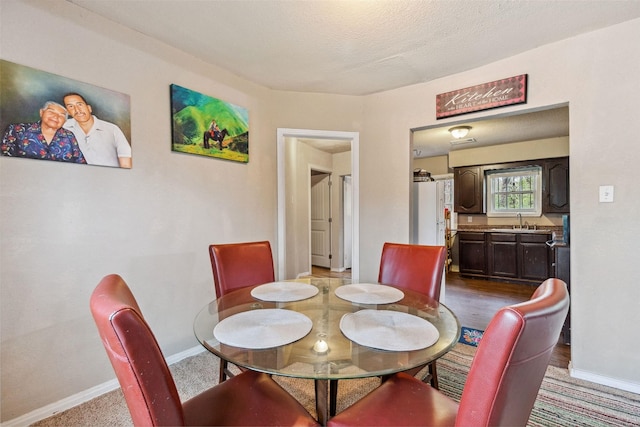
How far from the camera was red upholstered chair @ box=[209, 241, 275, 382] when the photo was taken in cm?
186

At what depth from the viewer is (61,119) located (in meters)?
1.65

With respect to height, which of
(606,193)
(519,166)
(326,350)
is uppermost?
(519,166)

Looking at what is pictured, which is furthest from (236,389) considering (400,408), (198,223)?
(198,223)

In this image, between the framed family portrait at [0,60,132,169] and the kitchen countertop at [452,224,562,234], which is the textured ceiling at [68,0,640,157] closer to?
the framed family portrait at [0,60,132,169]

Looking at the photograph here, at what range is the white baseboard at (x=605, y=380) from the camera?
6.02ft

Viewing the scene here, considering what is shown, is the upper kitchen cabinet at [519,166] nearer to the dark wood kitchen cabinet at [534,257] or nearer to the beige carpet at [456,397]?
the dark wood kitchen cabinet at [534,257]

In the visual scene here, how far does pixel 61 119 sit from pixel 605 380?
149 inches

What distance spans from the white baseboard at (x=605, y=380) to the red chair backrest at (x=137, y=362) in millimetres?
2554

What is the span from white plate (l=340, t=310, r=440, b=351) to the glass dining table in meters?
0.02

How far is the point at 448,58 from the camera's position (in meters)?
2.31


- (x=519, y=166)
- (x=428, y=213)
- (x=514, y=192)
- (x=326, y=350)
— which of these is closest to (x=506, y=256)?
(x=514, y=192)

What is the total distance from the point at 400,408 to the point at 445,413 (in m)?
0.15

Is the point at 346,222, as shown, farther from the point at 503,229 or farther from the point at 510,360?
the point at 510,360

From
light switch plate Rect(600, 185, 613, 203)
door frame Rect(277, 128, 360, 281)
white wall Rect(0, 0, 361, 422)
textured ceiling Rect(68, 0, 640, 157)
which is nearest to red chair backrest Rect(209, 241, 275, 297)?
white wall Rect(0, 0, 361, 422)
